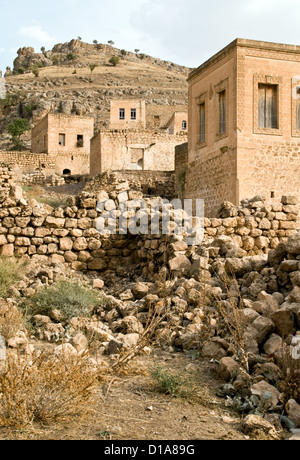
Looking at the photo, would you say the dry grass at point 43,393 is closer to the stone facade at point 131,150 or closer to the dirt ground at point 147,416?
the dirt ground at point 147,416

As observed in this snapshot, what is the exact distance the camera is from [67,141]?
39406mm

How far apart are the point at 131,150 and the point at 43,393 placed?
81.8ft

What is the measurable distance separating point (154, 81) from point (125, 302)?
69.5 metres

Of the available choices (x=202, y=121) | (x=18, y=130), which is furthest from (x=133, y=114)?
(x=202, y=121)

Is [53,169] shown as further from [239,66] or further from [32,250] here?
[32,250]

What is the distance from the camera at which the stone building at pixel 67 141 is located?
38969mm

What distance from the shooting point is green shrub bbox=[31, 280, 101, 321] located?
21.6ft

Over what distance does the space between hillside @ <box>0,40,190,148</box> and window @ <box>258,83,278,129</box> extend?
1144 inches

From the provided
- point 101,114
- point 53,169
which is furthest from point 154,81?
point 53,169

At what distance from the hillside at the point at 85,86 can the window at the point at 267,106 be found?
95.4 feet

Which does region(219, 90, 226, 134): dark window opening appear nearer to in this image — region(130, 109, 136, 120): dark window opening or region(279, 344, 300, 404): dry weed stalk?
region(279, 344, 300, 404): dry weed stalk

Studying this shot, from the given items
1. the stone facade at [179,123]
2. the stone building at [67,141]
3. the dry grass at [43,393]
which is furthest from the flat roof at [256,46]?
the stone building at [67,141]

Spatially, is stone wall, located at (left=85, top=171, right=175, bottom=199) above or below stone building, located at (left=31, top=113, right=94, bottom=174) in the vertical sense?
below

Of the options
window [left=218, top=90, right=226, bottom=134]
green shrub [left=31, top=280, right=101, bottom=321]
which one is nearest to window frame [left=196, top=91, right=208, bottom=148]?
window [left=218, top=90, right=226, bottom=134]
